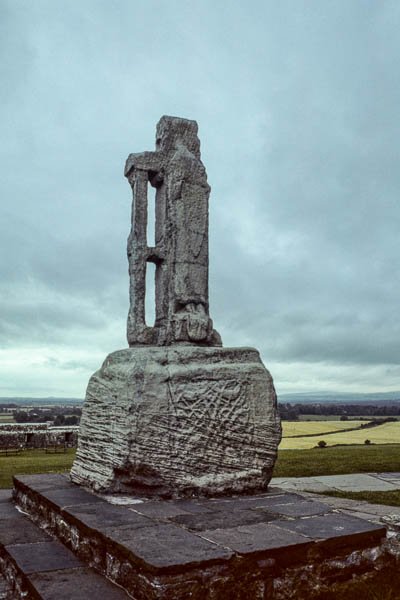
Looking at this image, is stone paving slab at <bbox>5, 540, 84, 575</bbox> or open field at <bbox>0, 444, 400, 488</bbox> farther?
open field at <bbox>0, 444, 400, 488</bbox>

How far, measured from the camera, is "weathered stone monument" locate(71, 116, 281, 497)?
4836mm

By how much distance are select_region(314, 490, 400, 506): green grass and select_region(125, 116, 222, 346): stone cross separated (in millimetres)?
2687

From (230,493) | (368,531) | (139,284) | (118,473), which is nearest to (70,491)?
(118,473)

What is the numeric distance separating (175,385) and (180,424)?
37 centimetres

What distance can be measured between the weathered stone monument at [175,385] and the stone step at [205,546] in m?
0.36

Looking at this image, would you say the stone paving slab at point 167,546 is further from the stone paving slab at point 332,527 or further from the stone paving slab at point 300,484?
the stone paving slab at point 300,484

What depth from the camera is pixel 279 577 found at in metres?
3.25

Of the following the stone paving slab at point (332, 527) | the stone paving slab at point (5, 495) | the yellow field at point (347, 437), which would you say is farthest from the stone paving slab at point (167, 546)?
the yellow field at point (347, 437)

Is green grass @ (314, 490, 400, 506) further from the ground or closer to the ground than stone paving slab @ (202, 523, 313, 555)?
closer to the ground

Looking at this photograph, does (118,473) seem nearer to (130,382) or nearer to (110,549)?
(130,382)

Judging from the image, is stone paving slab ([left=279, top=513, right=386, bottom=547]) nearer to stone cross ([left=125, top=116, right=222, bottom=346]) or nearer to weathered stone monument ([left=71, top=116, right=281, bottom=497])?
weathered stone monument ([left=71, top=116, right=281, bottom=497])

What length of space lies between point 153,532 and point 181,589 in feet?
2.47

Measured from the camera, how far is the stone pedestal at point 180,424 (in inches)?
189

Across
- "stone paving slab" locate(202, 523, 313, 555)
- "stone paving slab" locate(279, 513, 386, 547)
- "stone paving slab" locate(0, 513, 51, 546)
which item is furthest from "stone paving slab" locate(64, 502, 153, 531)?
"stone paving slab" locate(279, 513, 386, 547)
